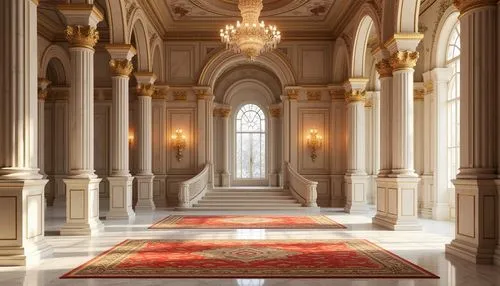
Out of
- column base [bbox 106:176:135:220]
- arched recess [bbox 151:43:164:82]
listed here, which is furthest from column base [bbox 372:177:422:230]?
arched recess [bbox 151:43:164:82]

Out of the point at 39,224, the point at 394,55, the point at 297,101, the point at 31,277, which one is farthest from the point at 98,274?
the point at 297,101

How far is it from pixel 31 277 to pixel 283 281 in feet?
10.9

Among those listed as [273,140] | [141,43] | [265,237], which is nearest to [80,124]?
[265,237]

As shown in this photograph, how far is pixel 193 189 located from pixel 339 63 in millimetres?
7465

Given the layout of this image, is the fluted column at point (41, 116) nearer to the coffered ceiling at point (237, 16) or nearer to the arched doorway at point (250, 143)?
the coffered ceiling at point (237, 16)

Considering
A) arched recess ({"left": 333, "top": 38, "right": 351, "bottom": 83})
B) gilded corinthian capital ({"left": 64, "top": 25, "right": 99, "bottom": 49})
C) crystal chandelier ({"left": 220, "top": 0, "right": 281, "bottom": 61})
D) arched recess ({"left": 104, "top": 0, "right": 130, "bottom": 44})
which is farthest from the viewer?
arched recess ({"left": 333, "top": 38, "right": 351, "bottom": 83})

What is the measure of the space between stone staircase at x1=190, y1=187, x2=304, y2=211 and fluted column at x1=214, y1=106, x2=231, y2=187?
215 inches

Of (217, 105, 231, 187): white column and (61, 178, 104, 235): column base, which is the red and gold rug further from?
(217, 105, 231, 187): white column

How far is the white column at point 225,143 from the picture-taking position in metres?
27.5

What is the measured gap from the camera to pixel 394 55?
13469mm

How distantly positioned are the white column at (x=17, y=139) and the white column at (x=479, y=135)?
6.81 m

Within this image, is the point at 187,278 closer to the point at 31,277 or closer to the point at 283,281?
the point at 283,281

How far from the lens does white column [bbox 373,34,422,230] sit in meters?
13.3

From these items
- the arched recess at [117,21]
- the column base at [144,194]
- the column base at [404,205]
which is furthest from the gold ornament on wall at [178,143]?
the column base at [404,205]
